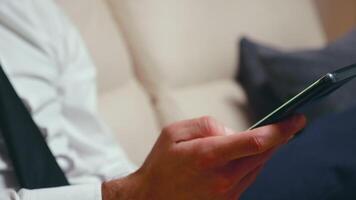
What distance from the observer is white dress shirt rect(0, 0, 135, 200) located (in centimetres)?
85

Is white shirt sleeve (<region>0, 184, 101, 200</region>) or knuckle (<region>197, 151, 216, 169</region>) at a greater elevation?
knuckle (<region>197, 151, 216, 169</region>)

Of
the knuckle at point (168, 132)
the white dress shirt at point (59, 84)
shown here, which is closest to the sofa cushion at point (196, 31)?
the white dress shirt at point (59, 84)

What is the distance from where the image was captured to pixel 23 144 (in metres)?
0.74

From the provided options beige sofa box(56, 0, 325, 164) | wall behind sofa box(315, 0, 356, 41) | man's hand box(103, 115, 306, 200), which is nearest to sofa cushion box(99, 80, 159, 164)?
beige sofa box(56, 0, 325, 164)

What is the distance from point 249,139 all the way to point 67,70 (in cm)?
49

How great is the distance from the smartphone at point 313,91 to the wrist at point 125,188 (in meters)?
0.20

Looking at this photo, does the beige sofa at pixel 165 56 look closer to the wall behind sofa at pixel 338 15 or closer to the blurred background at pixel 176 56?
the blurred background at pixel 176 56

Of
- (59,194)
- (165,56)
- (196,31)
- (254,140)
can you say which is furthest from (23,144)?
(196,31)

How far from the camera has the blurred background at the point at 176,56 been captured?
3.56 feet

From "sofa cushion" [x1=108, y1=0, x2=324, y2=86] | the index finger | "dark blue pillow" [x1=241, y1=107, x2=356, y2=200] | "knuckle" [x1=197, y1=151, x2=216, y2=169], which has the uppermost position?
the index finger

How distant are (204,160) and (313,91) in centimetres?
14

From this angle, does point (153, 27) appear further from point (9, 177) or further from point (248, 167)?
point (248, 167)

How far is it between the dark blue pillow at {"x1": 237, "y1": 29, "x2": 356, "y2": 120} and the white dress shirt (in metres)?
0.45

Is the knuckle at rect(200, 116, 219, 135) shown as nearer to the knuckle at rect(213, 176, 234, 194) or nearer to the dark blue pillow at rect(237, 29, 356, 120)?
the knuckle at rect(213, 176, 234, 194)
